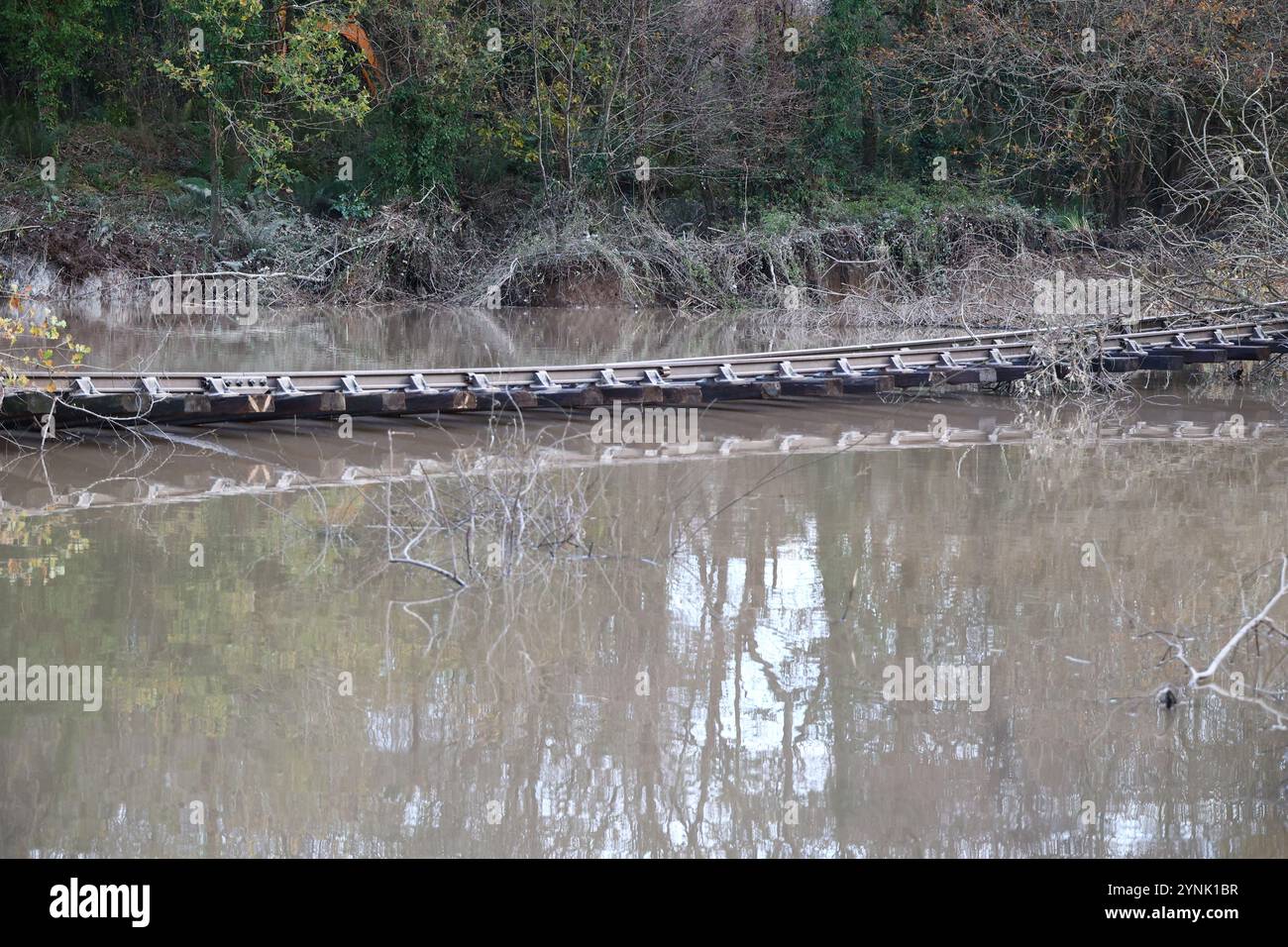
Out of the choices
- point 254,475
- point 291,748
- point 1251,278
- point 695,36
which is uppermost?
point 695,36

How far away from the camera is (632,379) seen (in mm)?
11914

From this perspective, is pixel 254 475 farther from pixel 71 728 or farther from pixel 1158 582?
pixel 1158 582

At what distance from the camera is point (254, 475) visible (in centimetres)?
932

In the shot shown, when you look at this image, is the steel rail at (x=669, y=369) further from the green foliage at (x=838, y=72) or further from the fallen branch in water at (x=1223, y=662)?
the green foliage at (x=838, y=72)

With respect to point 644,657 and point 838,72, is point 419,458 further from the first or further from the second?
point 838,72

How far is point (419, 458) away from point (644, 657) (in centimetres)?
442

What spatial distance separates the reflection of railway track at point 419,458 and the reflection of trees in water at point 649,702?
744mm

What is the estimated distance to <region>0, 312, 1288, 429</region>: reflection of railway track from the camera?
33.2 ft

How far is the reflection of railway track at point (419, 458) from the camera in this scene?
344 inches

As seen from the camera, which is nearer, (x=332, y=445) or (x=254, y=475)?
(x=254, y=475)

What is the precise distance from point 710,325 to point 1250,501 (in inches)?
449

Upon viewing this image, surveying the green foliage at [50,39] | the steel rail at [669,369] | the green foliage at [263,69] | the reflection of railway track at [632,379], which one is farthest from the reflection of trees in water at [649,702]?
the green foliage at [50,39]

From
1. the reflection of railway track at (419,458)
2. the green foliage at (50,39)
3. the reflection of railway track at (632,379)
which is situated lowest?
the reflection of railway track at (419,458)

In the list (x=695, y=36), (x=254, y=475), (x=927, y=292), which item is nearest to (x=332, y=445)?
(x=254, y=475)
